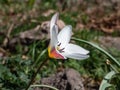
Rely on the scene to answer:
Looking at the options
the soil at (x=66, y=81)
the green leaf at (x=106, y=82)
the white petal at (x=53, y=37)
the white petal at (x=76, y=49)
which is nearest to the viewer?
the white petal at (x=53, y=37)

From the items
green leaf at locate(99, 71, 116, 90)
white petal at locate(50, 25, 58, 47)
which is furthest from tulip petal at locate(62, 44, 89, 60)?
green leaf at locate(99, 71, 116, 90)

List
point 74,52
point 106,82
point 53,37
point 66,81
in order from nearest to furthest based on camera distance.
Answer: point 53,37 → point 74,52 → point 106,82 → point 66,81

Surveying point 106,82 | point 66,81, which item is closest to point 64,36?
point 106,82

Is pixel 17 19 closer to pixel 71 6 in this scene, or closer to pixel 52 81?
pixel 71 6

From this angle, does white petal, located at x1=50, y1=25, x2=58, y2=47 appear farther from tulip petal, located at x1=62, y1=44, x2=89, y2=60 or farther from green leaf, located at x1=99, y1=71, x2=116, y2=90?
green leaf, located at x1=99, y1=71, x2=116, y2=90

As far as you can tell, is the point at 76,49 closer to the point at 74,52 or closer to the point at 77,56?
the point at 74,52

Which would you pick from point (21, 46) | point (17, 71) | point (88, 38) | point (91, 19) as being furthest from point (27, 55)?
point (91, 19)

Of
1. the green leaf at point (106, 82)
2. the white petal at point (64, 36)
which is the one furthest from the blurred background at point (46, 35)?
the white petal at point (64, 36)

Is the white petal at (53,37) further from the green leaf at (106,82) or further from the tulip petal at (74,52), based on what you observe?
the green leaf at (106,82)
